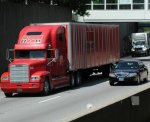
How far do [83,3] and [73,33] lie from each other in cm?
2517

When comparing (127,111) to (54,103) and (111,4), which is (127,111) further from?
(111,4)

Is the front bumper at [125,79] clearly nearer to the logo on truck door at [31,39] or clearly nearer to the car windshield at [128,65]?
the car windshield at [128,65]

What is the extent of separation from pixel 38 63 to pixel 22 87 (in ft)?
4.94

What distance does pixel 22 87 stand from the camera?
2644cm

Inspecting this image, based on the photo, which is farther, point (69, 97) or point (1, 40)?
point (1, 40)

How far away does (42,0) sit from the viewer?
54.0 meters

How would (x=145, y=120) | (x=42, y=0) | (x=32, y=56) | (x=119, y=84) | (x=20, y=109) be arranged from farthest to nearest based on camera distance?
1. (x=42, y=0)
2. (x=119, y=84)
3. (x=32, y=56)
4. (x=20, y=109)
5. (x=145, y=120)

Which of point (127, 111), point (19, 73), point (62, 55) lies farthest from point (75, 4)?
point (127, 111)

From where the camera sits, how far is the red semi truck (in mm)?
26609

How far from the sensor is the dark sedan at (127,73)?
31859 mm

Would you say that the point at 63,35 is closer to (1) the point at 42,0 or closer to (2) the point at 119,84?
(2) the point at 119,84

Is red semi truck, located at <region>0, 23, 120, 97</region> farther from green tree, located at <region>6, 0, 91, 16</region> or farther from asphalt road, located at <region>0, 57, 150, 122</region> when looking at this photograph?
green tree, located at <region>6, 0, 91, 16</region>

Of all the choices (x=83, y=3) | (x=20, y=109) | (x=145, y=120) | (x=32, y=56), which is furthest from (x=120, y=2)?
(x=145, y=120)

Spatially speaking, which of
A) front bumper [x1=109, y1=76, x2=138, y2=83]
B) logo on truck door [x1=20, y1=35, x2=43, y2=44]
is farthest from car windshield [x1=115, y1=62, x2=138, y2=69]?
logo on truck door [x1=20, y1=35, x2=43, y2=44]
